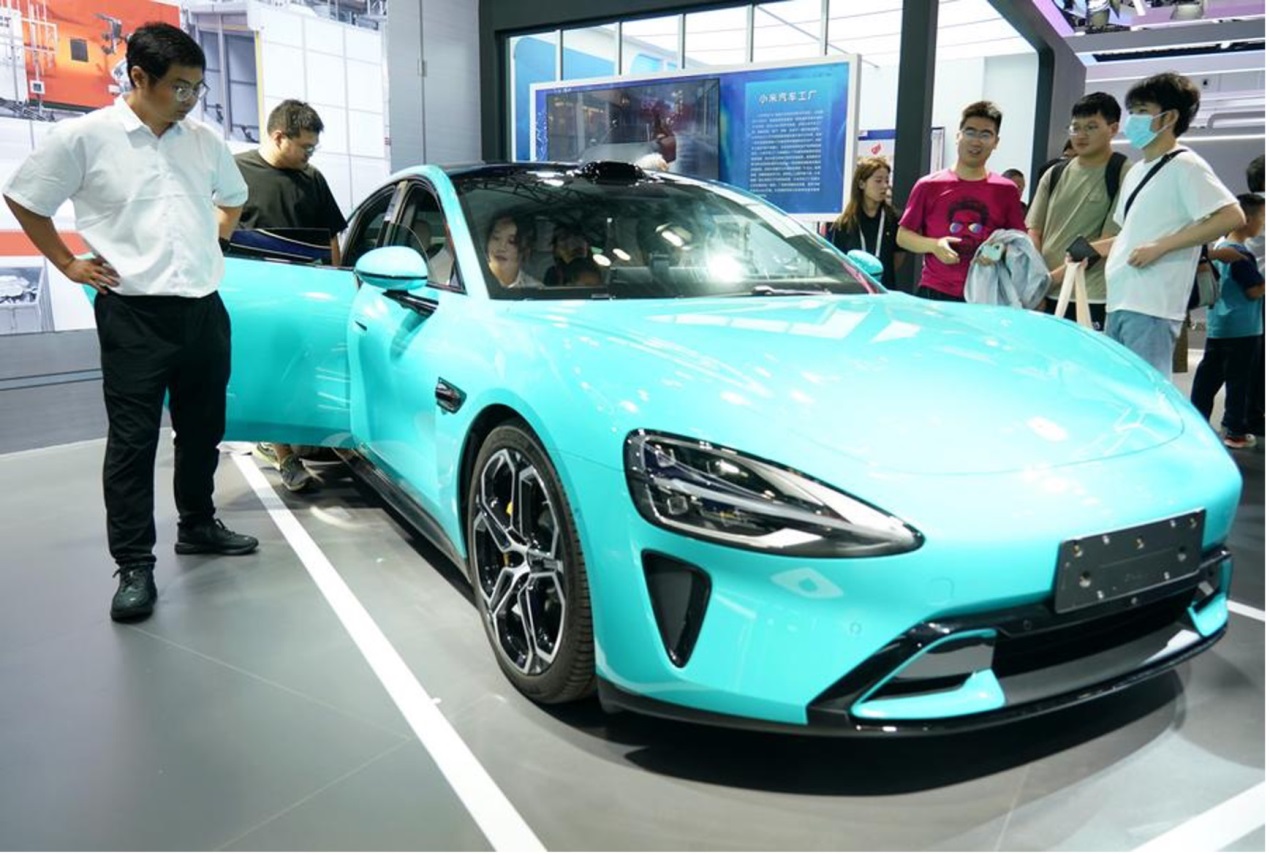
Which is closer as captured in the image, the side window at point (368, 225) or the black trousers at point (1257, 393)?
the side window at point (368, 225)

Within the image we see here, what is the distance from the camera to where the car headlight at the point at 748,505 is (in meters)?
1.52

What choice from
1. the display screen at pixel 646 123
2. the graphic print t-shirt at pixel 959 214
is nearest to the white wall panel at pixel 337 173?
the display screen at pixel 646 123

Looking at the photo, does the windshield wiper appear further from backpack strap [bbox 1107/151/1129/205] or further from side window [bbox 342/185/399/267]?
backpack strap [bbox 1107/151/1129/205]

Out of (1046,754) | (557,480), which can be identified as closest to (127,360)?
(557,480)

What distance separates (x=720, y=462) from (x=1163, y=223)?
8.16 ft

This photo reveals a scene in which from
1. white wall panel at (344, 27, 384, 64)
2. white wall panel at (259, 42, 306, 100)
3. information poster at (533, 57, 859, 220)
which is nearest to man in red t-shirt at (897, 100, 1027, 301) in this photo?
information poster at (533, 57, 859, 220)

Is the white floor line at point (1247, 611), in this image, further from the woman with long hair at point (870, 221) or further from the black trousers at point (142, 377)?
the black trousers at point (142, 377)

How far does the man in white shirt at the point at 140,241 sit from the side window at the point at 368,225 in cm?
61

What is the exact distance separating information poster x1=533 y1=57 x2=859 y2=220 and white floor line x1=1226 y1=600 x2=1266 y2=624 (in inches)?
150

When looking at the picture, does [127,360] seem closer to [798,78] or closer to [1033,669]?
[1033,669]

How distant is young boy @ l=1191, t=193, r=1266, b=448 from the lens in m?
5.32

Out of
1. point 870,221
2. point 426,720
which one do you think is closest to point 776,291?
point 426,720

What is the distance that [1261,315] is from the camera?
17.9 ft

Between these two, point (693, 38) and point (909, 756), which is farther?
point (693, 38)
